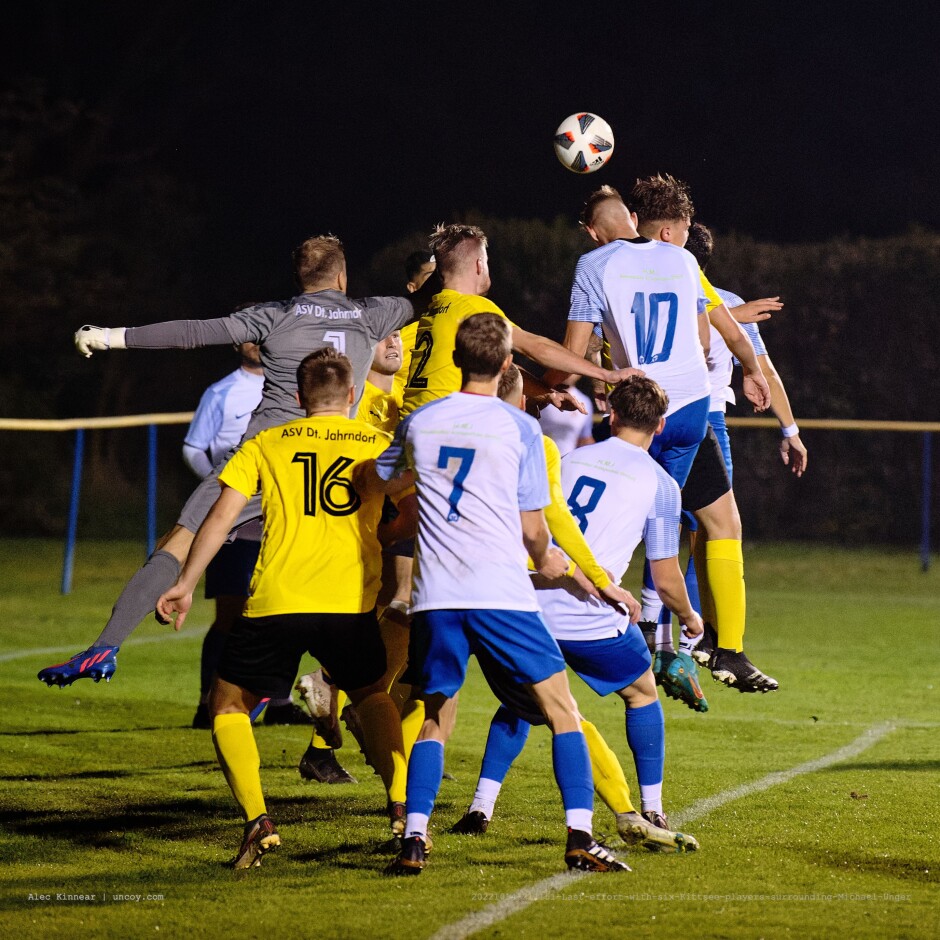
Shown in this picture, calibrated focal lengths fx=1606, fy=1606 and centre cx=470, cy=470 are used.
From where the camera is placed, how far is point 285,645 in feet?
20.1

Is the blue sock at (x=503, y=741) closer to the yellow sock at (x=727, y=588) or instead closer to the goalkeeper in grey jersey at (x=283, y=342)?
the goalkeeper in grey jersey at (x=283, y=342)

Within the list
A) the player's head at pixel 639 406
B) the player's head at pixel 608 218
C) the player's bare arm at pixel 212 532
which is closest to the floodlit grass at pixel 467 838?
the player's bare arm at pixel 212 532

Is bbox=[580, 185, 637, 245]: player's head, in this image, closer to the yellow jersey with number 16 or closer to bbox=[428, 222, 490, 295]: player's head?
bbox=[428, 222, 490, 295]: player's head

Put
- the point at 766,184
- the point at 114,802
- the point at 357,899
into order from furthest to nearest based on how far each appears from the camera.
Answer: the point at 766,184 < the point at 114,802 < the point at 357,899

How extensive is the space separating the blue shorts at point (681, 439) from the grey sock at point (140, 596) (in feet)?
7.68

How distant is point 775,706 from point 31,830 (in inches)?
213

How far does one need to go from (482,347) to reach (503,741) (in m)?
1.77

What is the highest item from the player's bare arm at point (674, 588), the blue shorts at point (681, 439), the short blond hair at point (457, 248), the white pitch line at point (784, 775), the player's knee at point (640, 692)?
the short blond hair at point (457, 248)

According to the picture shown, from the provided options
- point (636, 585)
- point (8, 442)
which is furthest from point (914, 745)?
point (8, 442)

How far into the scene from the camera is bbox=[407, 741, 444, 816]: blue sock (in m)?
5.96

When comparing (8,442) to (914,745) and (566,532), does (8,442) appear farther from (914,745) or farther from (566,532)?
(566,532)

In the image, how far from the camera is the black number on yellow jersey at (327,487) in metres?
6.14

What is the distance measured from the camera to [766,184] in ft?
86.3

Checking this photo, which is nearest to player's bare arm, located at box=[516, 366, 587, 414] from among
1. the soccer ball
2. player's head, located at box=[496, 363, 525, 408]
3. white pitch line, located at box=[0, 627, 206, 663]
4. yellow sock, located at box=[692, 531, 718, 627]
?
player's head, located at box=[496, 363, 525, 408]
